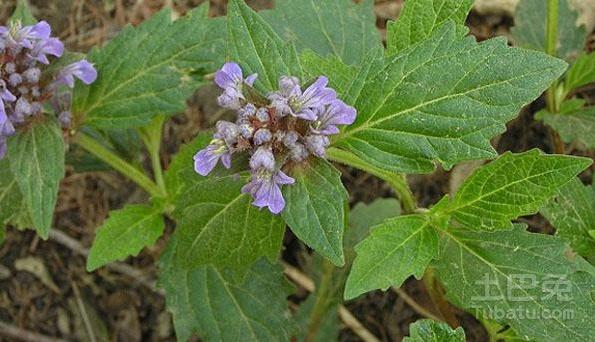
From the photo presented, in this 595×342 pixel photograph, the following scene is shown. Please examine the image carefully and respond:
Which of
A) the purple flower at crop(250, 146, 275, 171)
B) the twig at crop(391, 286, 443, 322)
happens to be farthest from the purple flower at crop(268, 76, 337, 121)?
the twig at crop(391, 286, 443, 322)

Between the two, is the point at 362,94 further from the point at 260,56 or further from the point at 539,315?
the point at 539,315

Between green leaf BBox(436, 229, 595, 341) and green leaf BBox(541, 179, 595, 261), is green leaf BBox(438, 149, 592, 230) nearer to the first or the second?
green leaf BBox(436, 229, 595, 341)

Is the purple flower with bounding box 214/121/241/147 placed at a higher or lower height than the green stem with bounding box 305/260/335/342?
higher

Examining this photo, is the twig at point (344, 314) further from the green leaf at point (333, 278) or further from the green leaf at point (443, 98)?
the green leaf at point (443, 98)

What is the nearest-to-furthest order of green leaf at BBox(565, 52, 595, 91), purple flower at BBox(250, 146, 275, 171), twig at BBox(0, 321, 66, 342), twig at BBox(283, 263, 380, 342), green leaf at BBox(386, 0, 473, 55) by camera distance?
1. purple flower at BBox(250, 146, 275, 171)
2. green leaf at BBox(386, 0, 473, 55)
3. green leaf at BBox(565, 52, 595, 91)
4. twig at BBox(283, 263, 380, 342)
5. twig at BBox(0, 321, 66, 342)

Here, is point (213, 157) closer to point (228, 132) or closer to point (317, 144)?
point (228, 132)

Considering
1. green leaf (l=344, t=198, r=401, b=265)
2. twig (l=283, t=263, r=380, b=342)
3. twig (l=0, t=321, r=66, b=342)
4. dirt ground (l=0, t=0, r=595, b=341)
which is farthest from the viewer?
twig (l=0, t=321, r=66, b=342)

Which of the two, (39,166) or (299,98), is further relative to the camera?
(39,166)

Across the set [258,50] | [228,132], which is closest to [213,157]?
[228,132]
